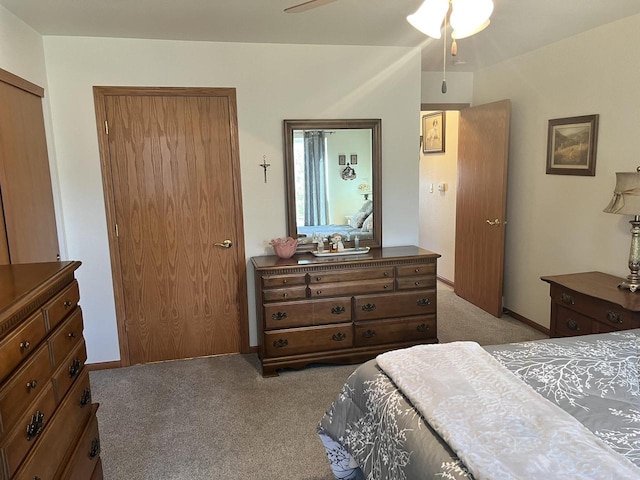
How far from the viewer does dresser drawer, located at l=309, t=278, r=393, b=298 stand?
10.7 feet

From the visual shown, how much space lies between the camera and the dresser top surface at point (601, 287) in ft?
8.55

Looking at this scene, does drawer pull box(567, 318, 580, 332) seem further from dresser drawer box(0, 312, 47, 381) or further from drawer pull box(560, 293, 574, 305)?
dresser drawer box(0, 312, 47, 381)

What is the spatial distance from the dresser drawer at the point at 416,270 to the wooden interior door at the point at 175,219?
123 cm

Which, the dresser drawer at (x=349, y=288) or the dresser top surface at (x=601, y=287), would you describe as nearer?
the dresser top surface at (x=601, y=287)

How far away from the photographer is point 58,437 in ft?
4.88

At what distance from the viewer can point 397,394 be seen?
157cm

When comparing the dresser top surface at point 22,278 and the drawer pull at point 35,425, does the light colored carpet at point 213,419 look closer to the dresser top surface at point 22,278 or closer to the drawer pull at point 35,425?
the drawer pull at point 35,425

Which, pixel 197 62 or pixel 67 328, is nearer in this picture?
pixel 67 328

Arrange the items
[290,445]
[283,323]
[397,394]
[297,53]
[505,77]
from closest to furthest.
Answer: [397,394] < [290,445] < [283,323] < [297,53] < [505,77]

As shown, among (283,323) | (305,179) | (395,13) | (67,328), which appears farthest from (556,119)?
(67,328)

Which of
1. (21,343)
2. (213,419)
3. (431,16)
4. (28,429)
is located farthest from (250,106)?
(28,429)

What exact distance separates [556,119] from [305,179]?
208 centimetres

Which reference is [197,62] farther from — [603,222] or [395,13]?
[603,222]

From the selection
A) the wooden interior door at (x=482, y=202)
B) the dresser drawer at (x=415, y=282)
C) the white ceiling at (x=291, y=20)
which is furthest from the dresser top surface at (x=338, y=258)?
the white ceiling at (x=291, y=20)
